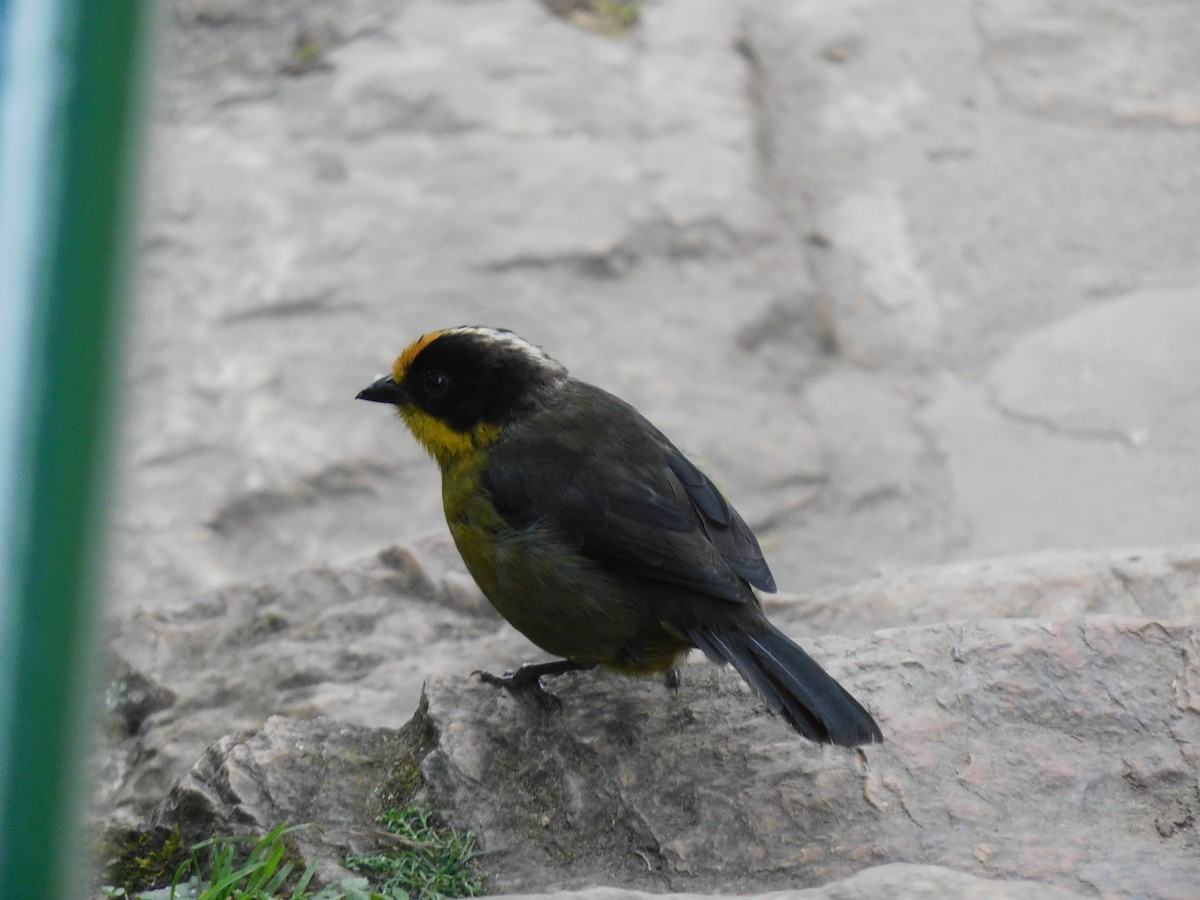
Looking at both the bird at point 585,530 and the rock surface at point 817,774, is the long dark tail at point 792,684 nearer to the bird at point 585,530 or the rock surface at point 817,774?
the bird at point 585,530

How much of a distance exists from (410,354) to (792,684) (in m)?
1.61

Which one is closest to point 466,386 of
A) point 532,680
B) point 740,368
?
point 532,680

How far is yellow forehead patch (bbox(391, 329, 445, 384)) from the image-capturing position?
13.5 feet

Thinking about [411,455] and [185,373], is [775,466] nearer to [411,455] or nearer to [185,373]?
[411,455]

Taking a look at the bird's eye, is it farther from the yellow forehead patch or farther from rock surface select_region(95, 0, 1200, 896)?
rock surface select_region(95, 0, 1200, 896)

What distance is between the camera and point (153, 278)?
5910 mm

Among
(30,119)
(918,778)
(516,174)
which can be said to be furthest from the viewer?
(516,174)

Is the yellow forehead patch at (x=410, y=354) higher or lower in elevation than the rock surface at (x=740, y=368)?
higher

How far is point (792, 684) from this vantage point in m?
3.08

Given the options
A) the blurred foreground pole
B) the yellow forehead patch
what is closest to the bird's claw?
the yellow forehead patch

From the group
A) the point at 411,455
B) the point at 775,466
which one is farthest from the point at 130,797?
the point at 775,466

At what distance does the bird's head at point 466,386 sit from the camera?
402 cm

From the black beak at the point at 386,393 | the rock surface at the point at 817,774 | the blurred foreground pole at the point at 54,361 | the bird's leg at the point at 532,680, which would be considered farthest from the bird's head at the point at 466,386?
the blurred foreground pole at the point at 54,361

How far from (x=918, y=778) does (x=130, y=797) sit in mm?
1919
